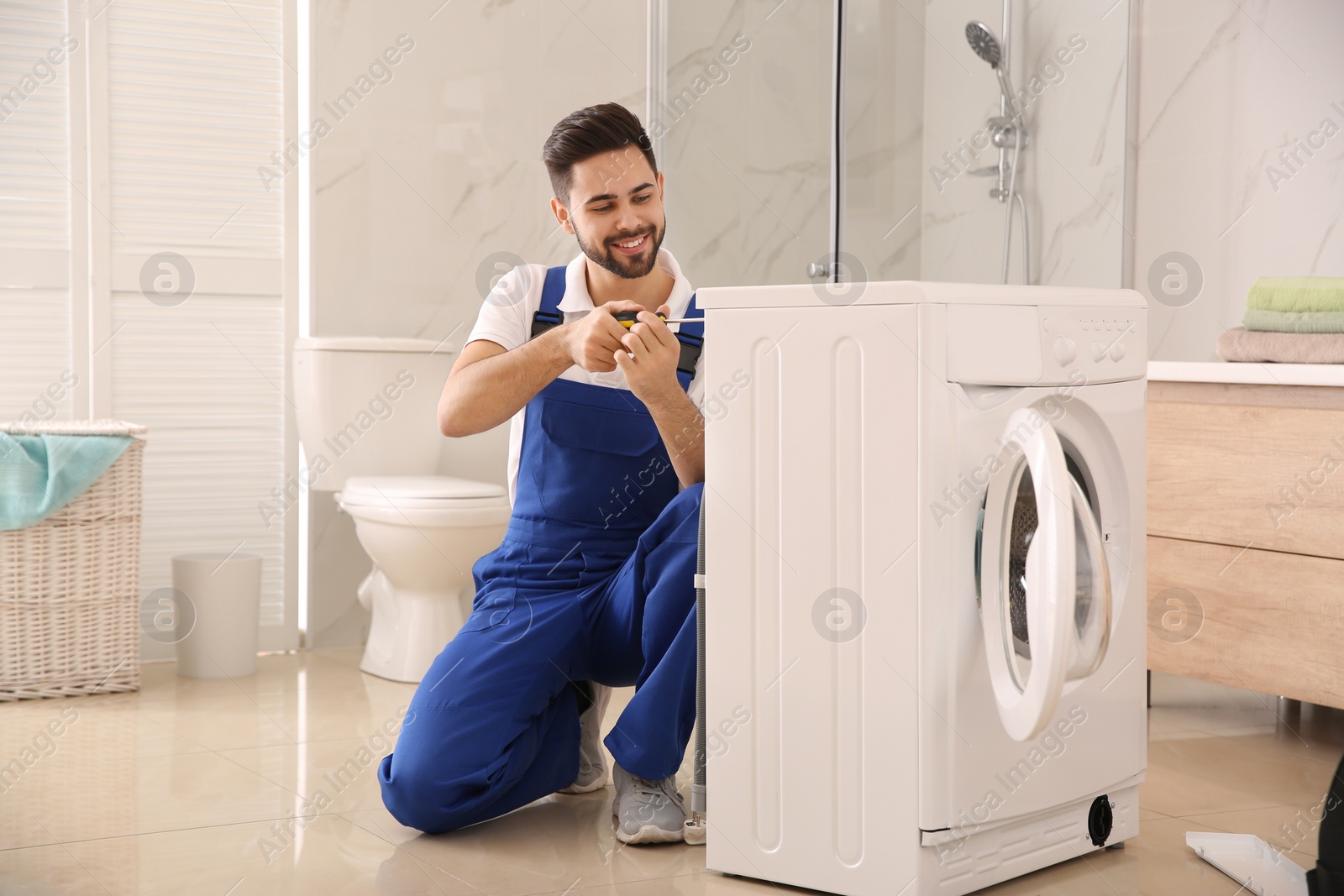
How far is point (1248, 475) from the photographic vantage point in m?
2.15

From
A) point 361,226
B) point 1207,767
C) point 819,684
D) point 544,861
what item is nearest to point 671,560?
point 819,684

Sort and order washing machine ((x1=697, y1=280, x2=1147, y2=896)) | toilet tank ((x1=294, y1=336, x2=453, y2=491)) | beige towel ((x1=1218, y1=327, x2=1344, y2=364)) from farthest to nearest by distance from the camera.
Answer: toilet tank ((x1=294, y1=336, x2=453, y2=491)), beige towel ((x1=1218, y1=327, x2=1344, y2=364)), washing machine ((x1=697, y1=280, x2=1147, y2=896))

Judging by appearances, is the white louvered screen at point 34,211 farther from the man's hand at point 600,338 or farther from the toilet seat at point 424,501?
the man's hand at point 600,338

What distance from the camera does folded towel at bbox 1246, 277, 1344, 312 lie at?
80.3 inches

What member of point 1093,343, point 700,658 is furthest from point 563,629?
point 1093,343

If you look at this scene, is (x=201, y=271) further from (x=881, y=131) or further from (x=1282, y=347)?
(x=1282, y=347)

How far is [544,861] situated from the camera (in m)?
1.60

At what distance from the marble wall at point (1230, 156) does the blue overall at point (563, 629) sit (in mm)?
1417

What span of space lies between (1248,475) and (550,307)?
1.26 metres

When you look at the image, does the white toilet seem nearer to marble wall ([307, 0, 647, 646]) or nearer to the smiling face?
marble wall ([307, 0, 647, 646])

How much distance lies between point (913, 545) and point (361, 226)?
2062mm

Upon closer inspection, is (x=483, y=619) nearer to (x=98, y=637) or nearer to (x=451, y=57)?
(x=98, y=637)

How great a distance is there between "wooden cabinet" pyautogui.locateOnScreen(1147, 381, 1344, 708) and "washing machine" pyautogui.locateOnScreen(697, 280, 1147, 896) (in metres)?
0.63

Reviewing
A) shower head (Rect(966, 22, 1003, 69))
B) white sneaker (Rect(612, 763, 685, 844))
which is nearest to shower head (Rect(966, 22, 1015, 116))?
shower head (Rect(966, 22, 1003, 69))
